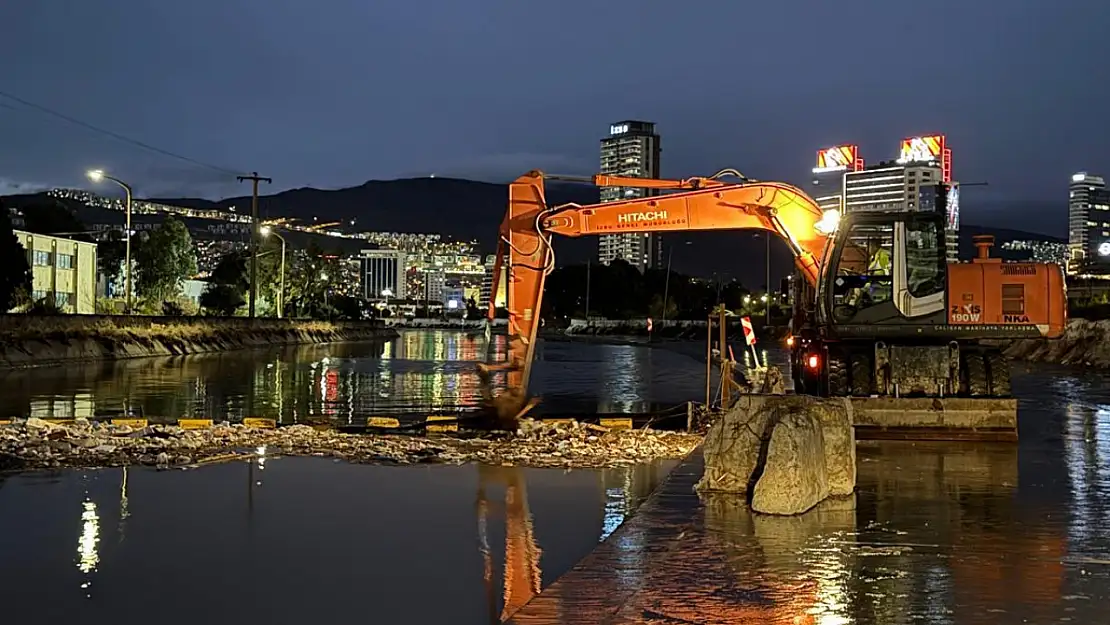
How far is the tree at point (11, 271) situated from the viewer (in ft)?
197

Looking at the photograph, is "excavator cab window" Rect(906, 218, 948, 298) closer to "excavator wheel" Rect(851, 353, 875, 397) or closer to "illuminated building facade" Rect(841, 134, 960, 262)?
"excavator wheel" Rect(851, 353, 875, 397)

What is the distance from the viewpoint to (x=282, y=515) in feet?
37.4

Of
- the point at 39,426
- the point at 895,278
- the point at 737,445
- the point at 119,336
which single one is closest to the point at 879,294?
the point at 895,278

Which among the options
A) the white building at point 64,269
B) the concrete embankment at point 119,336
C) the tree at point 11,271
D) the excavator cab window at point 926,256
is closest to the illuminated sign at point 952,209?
the excavator cab window at point 926,256

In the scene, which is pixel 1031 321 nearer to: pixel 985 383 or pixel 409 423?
pixel 985 383

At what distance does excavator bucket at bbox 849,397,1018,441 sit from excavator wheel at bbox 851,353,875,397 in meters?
0.84

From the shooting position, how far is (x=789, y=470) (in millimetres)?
10359

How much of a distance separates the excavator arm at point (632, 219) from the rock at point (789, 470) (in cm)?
924

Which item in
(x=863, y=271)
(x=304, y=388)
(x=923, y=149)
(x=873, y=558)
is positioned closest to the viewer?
(x=873, y=558)

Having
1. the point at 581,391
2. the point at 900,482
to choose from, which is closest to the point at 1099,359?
the point at 581,391

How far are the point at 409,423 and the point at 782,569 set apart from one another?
13414 millimetres

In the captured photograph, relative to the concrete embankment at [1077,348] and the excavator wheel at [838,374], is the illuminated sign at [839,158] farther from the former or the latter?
the excavator wheel at [838,374]

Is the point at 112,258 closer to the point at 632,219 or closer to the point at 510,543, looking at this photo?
the point at 632,219

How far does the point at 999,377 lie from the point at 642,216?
659 centimetres
